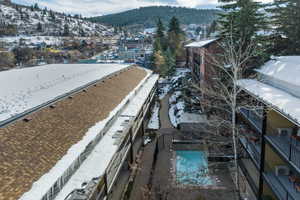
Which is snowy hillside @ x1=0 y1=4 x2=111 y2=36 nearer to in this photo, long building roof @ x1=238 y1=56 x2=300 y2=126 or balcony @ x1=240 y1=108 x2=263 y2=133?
long building roof @ x1=238 y1=56 x2=300 y2=126

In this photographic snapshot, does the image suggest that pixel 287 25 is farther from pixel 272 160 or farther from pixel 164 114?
pixel 164 114

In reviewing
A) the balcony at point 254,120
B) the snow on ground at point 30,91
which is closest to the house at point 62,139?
the snow on ground at point 30,91

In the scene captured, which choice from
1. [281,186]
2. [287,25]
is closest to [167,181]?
[281,186]

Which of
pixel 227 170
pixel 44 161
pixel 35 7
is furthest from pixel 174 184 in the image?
pixel 35 7

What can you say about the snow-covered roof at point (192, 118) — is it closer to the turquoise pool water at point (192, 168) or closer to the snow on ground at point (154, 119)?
the snow on ground at point (154, 119)

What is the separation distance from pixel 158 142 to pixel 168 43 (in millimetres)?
37879

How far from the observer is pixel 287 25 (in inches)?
722

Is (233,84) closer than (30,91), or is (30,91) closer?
(233,84)

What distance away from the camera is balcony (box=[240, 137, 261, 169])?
40.4 ft

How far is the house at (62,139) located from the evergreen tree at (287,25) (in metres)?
13.1

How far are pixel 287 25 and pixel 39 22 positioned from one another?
158 metres

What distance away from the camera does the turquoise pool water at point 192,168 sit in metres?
15.1

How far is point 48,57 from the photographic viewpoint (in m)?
64.8

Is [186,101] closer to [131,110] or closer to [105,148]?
[131,110]
